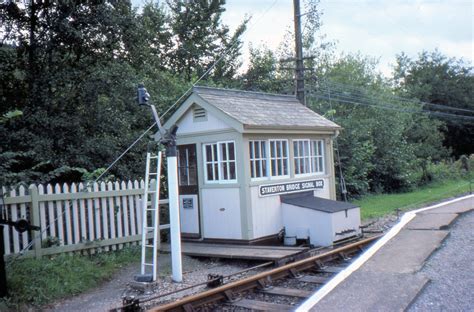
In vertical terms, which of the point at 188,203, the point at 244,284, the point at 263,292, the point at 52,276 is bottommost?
the point at 263,292

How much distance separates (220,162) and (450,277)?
5.66m

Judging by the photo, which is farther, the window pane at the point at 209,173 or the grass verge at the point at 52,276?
the window pane at the point at 209,173

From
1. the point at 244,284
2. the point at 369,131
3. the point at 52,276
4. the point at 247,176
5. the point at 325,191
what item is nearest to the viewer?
the point at 244,284

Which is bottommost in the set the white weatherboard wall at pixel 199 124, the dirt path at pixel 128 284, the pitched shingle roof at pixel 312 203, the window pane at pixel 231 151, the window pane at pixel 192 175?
the dirt path at pixel 128 284

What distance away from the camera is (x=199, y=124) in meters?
11.5

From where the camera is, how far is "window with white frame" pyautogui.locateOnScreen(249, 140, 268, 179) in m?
11.0

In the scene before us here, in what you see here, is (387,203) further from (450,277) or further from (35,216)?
(35,216)

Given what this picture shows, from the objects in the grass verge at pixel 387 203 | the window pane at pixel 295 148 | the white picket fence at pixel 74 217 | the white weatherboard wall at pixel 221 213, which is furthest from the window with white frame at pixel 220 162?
the grass verge at pixel 387 203

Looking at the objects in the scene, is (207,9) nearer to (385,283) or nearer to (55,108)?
(55,108)

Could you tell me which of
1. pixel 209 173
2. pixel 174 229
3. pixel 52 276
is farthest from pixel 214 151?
pixel 52 276

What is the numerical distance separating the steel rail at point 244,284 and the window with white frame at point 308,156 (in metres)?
2.82

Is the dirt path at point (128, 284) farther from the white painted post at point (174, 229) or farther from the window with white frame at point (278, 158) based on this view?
the window with white frame at point (278, 158)

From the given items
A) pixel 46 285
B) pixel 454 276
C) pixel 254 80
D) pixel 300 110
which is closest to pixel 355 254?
pixel 454 276

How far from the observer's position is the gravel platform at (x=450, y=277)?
18.7 feet
